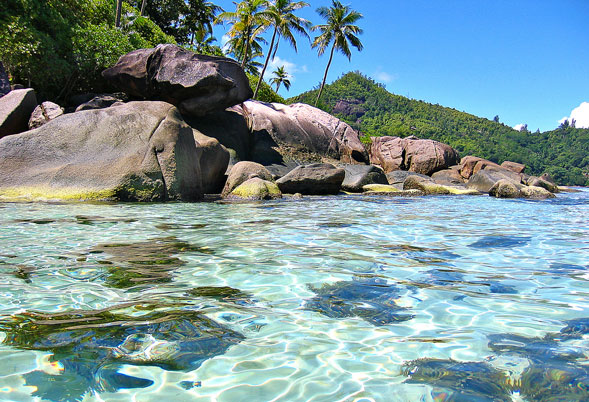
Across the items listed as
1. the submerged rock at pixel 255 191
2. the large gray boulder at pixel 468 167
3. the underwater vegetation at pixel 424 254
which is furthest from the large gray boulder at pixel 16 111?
the large gray boulder at pixel 468 167

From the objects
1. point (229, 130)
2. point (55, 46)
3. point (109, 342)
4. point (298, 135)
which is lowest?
point (109, 342)

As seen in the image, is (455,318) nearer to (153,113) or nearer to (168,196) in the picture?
(168,196)

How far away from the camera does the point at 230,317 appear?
89.4 inches

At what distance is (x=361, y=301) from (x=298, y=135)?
15.7 metres

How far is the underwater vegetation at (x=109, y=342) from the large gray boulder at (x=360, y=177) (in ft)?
42.2

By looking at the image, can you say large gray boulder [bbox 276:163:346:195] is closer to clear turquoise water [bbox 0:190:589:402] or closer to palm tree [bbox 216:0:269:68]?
clear turquoise water [bbox 0:190:589:402]

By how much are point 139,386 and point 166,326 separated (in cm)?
52

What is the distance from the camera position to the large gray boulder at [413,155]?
2408 centimetres

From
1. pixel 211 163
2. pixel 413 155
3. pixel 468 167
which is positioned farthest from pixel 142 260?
pixel 468 167

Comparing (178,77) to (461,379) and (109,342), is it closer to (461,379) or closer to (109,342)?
(109,342)

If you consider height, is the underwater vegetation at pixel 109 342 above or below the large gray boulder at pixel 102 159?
below

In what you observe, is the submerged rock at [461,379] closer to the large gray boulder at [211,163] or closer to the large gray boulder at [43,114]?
the large gray boulder at [211,163]

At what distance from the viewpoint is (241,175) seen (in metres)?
11.4

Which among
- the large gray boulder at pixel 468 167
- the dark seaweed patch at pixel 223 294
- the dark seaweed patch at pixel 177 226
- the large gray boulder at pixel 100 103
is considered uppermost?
the large gray boulder at pixel 100 103
